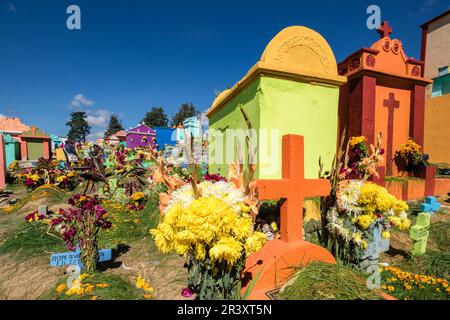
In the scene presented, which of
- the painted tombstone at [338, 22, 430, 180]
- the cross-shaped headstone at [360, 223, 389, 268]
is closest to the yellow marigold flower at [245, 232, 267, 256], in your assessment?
the cross-shaped headstone at [360, 223, 389, 268]

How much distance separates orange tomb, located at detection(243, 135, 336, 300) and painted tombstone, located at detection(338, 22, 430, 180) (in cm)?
497

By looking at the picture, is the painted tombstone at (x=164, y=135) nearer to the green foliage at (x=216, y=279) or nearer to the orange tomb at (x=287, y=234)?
the orange tomb at (x=287, y=234)

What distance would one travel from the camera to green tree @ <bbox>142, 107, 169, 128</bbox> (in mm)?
51775

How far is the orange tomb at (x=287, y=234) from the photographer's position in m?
2.14

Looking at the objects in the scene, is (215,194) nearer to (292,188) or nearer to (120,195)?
(292,188)

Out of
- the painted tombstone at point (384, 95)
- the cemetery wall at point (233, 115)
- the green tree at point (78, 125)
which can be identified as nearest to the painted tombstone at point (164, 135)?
the cemetery wall at point (233, 115)

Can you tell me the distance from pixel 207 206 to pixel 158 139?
22204 millimetres

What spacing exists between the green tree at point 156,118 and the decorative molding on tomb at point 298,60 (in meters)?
49.7

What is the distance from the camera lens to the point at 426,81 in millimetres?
7137

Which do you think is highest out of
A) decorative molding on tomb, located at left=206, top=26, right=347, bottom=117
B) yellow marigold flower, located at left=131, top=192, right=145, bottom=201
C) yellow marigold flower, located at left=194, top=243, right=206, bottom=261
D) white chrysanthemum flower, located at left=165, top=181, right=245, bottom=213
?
decorative molding on tomb, located at left=206, top=26, right=347, bottom=117

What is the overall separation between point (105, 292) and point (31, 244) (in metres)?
2.89

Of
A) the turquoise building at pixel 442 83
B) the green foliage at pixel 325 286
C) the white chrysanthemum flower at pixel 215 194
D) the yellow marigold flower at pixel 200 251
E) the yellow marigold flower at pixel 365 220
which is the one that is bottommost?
the green foliage at pixel 325 286

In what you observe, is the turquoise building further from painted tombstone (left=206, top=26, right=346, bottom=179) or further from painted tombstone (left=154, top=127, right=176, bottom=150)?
painted tombstone (left=154, top=127, right=176, bottom=150)

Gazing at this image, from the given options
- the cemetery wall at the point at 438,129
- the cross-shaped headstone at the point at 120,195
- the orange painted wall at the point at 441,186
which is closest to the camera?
the cross-shaped headstone at the point at 120,195
